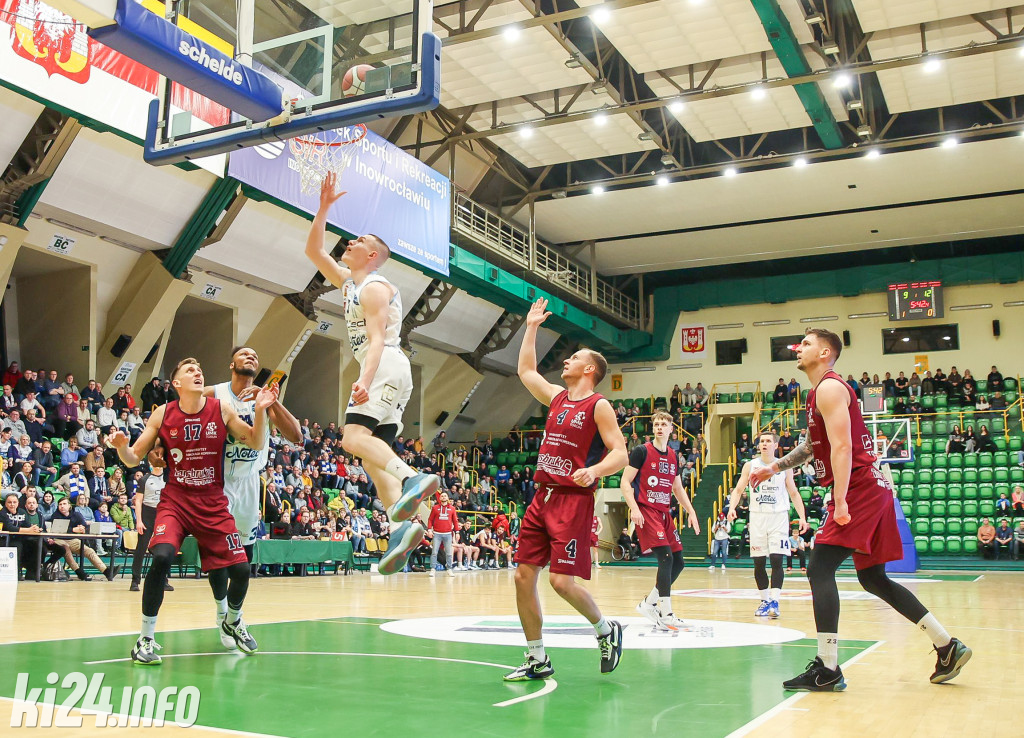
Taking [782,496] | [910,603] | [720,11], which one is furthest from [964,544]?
[910,603]

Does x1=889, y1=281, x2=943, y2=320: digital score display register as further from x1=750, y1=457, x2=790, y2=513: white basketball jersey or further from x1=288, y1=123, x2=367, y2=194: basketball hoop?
x1=750, y1=457, x2=790, y2=513: white basketball jersey

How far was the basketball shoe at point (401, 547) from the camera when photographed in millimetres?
5238

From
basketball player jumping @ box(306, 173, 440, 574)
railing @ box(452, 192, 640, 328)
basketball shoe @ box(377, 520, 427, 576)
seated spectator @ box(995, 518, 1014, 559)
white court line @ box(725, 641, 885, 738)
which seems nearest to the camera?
white court line @ box(725, 641, 885, 738)

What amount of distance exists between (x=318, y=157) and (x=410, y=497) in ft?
48.0

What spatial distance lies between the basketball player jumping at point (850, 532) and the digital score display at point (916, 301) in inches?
1174

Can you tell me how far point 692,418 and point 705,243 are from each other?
6.35 m

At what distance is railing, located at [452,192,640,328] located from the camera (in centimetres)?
2609

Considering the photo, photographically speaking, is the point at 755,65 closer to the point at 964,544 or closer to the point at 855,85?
the point at 855,85

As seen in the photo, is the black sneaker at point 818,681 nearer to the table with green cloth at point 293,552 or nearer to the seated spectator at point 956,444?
the table with green cloth at point 293,552

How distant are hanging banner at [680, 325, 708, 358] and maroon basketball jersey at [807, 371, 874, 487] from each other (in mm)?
31743

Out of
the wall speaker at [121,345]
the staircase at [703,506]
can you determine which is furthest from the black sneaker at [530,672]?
the staircase at [703,506]

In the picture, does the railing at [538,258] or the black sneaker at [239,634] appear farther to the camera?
the railing at [538,258]

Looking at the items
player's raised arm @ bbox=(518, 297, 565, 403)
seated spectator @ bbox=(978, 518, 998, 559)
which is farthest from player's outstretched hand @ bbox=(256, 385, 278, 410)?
seated spectator @ bbox=(978, 518, 998, 559)

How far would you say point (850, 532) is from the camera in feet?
17.8
